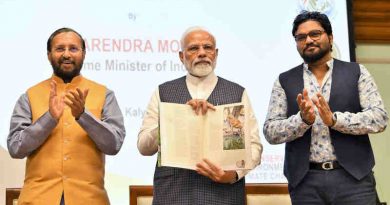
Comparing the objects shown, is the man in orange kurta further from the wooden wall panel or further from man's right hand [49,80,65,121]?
the wooden wall panel

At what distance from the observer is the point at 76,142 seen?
253cm

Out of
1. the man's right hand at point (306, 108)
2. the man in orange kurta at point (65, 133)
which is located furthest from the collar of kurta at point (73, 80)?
the man's right hand at point (306, 108)

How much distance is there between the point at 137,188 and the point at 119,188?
880 mm

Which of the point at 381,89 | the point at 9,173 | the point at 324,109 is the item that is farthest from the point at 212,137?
the point at 381,89

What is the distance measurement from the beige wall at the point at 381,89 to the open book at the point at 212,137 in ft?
8.50

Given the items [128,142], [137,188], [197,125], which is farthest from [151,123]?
[128,142]

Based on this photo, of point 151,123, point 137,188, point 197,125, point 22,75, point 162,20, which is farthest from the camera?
point 162,20

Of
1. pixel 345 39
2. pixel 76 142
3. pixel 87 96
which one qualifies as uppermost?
pixel 345 39

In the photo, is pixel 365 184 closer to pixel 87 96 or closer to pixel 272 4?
pixel 87 96

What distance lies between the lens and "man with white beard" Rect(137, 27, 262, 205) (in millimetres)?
2469

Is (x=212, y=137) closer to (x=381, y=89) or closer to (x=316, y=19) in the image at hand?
(x=316, y=19)

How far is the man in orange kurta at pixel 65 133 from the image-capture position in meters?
2.43

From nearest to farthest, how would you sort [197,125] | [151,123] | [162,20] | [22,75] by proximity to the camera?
[197,125] < [151,123] < [22,75] < [162,20]

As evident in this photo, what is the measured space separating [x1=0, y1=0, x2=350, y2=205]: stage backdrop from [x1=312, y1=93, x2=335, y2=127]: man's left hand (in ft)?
5.14
